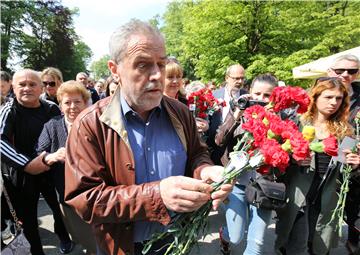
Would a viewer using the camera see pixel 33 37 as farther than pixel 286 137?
Yes

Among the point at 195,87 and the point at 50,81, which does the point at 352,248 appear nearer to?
the point at 195,87

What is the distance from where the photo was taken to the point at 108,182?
163 cm

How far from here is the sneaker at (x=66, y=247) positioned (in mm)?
3961

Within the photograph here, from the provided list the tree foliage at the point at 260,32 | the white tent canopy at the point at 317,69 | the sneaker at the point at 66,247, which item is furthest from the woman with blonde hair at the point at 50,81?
the tree foliage at the point at 260,32

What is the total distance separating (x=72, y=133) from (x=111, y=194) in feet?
1.34

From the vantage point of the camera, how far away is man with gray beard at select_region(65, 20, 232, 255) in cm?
145

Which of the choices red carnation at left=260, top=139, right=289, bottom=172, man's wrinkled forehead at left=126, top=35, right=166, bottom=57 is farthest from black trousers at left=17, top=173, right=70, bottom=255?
red carnation at left=260, top=139, right=289, bottom=172

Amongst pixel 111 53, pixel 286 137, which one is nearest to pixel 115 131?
pixel 111 53

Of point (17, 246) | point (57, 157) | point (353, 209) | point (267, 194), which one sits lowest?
point (353, 209)

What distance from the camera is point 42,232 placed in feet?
14.7

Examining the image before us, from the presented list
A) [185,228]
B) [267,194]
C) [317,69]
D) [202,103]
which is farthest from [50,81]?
[317,69]

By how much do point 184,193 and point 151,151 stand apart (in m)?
0.42

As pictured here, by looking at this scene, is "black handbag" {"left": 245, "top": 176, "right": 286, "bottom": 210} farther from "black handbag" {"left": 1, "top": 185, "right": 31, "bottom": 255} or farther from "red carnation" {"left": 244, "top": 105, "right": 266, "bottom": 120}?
"black handbag" {"left": 1, "top": 185, "right": 31, "bottom": 255}

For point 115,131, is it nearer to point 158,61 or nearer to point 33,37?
point 158,61
